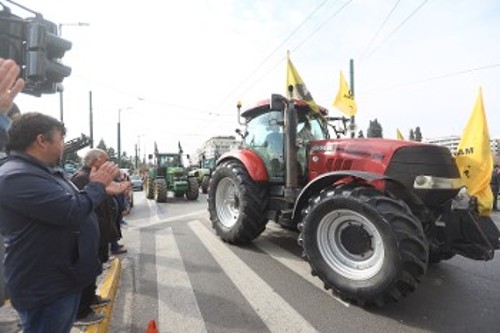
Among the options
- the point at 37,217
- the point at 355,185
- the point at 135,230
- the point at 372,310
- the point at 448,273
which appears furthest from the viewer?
the point at 135,230

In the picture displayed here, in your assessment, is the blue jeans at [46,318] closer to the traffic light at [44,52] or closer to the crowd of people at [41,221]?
the crowd of people at [41,221]

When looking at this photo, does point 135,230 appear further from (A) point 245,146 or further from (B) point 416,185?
(B) point 416,185

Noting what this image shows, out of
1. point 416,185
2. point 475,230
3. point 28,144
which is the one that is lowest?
point 475,230

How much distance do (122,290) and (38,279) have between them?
9.44 ft

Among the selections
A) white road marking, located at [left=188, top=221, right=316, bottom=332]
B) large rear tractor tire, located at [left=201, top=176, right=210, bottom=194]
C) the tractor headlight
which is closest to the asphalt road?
white road marking, located at [left=188, top=221, right=316, bottom=332]

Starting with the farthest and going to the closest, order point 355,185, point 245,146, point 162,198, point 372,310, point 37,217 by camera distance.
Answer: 1. point 162,198
2. point 245,146
3. point 355,185
4. point 372,310
5. point 37,217

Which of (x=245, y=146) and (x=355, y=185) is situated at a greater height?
(x=245, y=146)

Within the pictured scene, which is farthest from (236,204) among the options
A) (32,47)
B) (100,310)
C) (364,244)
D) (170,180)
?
(170,180)

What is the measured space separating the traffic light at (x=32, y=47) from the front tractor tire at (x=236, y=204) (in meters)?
3.31

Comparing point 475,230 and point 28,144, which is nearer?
point 28,144

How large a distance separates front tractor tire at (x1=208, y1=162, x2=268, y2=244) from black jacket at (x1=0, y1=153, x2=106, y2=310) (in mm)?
4490

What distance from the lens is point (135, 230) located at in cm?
956

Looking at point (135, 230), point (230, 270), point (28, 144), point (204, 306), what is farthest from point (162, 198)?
→ point (28, 144)

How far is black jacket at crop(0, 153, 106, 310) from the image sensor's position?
86.4 inches
